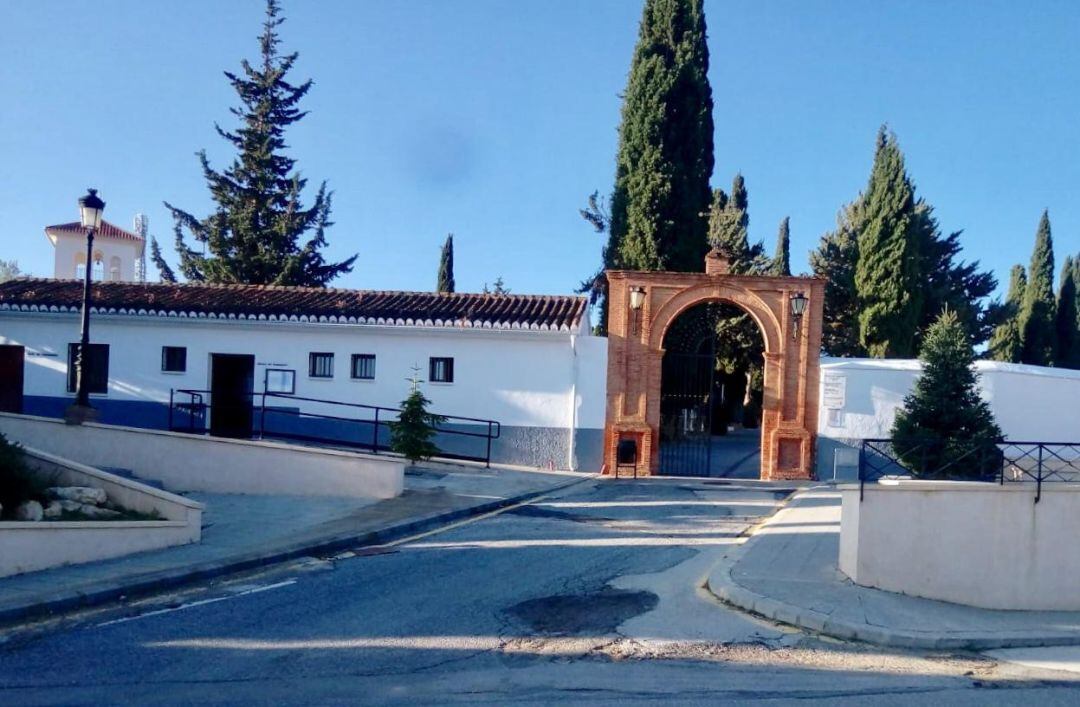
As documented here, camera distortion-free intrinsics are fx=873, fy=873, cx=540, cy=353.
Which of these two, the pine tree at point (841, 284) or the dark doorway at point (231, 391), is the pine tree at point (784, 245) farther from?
the dark doorway at point (231, 391)

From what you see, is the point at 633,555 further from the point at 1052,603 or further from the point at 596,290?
the point at 596,290

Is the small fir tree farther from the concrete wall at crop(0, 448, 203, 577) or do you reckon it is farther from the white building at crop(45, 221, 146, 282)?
the white building at crop(45, 221, 146, 282)

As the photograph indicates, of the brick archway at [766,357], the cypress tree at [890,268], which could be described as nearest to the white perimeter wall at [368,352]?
the brick archway at [766,357]

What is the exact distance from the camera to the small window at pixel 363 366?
66.9 ft

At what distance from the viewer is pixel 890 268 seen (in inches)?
1196

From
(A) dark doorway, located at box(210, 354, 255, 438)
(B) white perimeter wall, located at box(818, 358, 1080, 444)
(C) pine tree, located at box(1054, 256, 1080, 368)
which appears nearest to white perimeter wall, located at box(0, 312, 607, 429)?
(A) dark doorway, located at box(210, 354, 255, 438)

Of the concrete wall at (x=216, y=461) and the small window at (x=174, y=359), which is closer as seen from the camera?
the concrete wall at (x=216, y=461)

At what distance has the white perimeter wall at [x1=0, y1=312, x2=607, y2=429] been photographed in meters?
20.1

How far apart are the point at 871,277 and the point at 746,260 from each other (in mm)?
4385

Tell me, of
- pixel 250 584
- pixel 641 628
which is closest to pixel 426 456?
pixel 250 584

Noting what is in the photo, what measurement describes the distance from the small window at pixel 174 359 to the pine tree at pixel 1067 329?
129 feet

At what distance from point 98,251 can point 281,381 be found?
22.8 meters

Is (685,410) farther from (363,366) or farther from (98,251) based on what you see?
Result: (98,251)

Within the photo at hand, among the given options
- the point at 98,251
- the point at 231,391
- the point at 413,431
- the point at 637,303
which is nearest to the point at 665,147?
the point at 637,303
